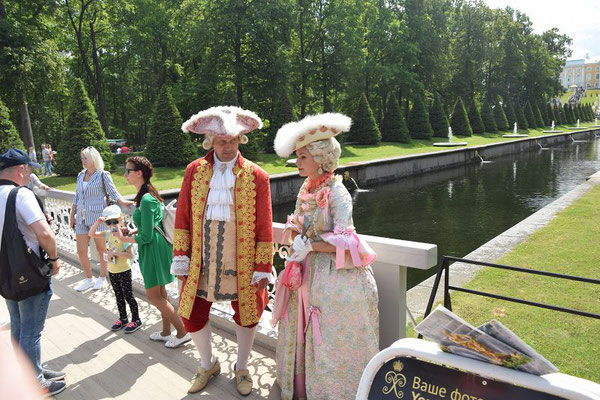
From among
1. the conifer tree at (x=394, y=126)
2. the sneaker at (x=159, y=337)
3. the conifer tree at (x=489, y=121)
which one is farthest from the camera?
the conifer tree at (x=489, y=121)

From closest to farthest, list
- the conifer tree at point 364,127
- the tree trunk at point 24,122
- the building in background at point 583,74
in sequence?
the tree trunk at point 24,122 < the conifer tree at point 364,127 < the building in background at point 583,74

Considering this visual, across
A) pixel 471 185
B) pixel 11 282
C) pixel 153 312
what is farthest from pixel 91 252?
pixel 471 185

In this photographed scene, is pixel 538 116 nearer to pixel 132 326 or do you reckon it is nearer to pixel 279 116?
pixel 279 116

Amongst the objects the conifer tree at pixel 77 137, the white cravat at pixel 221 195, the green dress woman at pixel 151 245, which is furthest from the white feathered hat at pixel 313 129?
the conifer tree at pixel 77 137

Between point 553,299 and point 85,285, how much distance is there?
574 cm

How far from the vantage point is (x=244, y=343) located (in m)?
3.19

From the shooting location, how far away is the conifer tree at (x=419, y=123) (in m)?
36.2

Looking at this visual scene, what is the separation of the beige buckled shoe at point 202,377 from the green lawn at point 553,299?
2.61 m

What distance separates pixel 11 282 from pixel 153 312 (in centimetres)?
197

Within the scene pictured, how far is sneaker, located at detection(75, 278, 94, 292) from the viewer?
5.48m

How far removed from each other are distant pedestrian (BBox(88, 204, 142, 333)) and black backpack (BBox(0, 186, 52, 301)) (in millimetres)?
984

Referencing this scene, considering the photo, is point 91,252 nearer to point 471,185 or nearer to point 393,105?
point 471,185

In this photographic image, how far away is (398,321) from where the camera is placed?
280 centimetres

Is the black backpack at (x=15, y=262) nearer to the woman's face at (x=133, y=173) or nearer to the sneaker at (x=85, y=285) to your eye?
the woman's face at (x=133, y=173)
